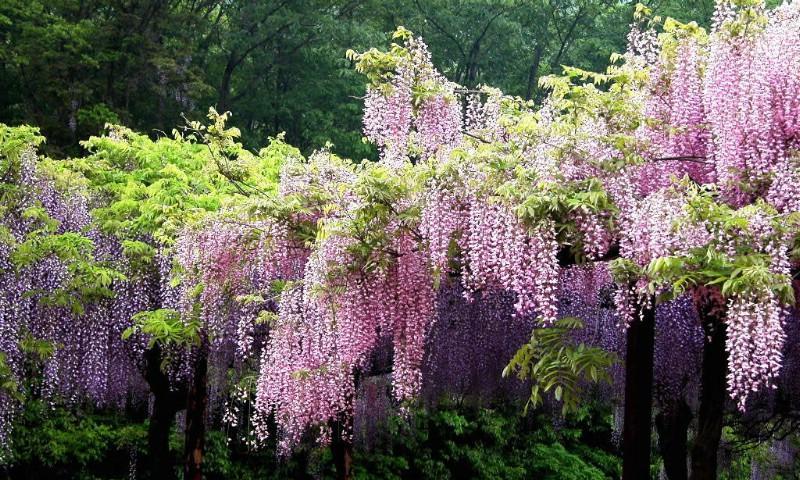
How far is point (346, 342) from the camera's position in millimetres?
8320

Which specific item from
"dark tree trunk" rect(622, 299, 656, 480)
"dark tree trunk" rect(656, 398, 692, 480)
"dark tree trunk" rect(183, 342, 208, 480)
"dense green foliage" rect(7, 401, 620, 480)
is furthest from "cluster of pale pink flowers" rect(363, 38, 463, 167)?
"dense green foliage" rect(7, 401, 620, 480)

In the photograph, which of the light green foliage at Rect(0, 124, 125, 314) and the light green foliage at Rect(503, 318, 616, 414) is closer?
the light green foliage at Rect(503, 318, 616, 414)

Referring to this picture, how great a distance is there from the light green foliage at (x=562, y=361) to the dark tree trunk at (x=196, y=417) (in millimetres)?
4991

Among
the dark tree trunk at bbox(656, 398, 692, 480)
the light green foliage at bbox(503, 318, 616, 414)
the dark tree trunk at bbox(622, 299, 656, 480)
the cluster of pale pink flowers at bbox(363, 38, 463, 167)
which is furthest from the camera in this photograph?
the dark tree trunk at bbox(656, 398, 692, 480)

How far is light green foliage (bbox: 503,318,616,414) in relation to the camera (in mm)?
7598

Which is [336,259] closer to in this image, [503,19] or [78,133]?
[78,133]

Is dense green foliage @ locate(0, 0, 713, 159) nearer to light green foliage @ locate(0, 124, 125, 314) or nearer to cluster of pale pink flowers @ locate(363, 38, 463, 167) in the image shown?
light green foliage @ locate(0, 124, 125, 314)

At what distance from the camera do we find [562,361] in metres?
7.79

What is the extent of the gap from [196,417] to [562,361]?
5.82 m

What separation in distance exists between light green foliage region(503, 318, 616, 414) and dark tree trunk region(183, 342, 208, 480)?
499cm

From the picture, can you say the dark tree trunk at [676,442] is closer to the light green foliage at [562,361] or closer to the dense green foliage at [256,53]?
the light green foliage at [562,361]

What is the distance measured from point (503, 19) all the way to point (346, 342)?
2178 centimetres

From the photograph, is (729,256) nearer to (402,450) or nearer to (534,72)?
(402,450)

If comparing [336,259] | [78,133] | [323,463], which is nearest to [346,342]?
[336,259]
